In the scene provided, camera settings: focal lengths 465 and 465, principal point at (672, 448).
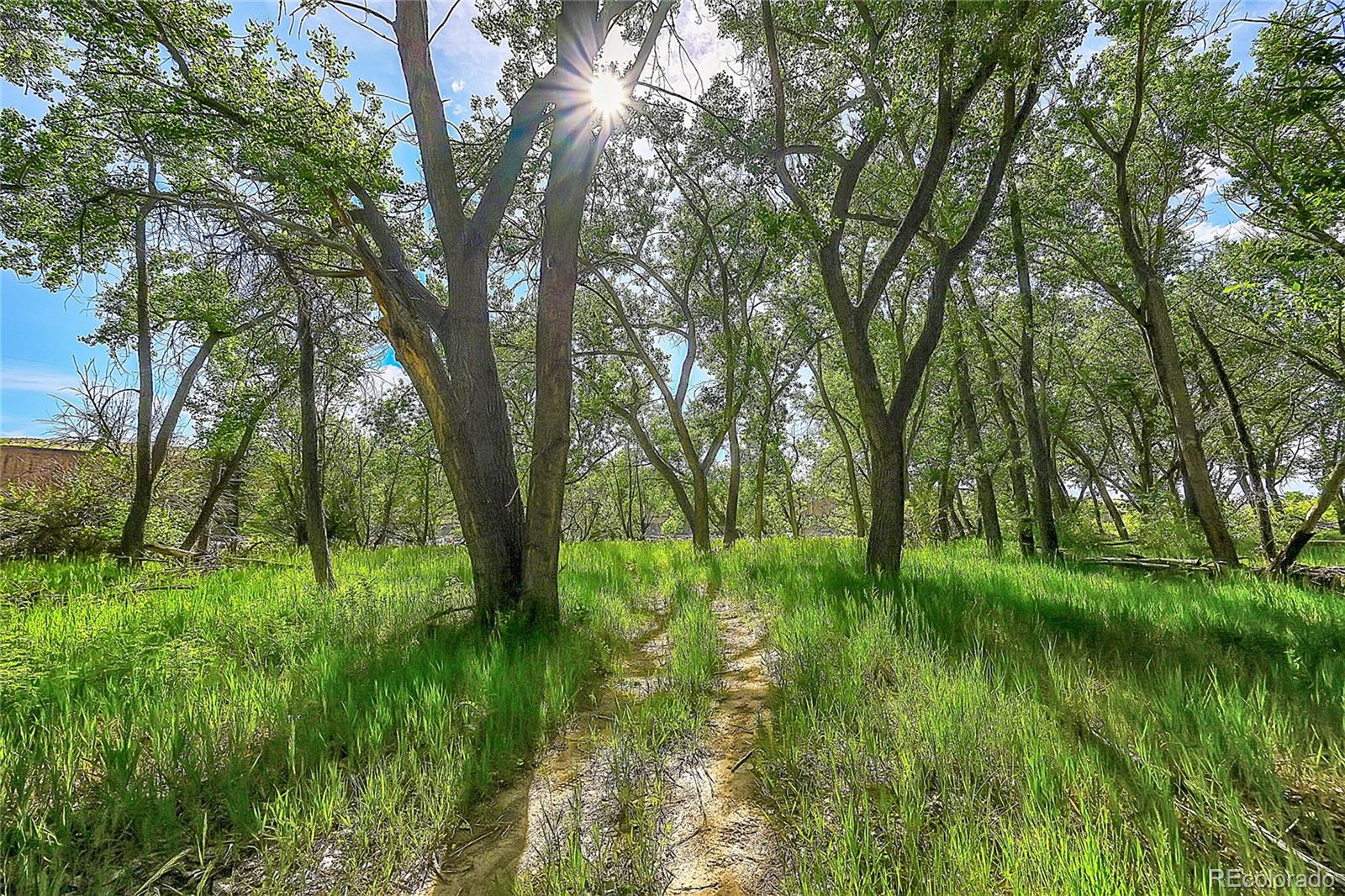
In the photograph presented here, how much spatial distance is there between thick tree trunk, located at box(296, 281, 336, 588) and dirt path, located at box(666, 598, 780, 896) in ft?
16.3

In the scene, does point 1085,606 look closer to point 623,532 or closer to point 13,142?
point 13,142

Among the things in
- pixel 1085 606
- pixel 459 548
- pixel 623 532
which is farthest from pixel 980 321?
pixel 623 532

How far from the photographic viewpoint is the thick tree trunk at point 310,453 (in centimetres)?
525

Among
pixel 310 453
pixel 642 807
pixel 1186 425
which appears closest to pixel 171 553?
pixel 310 453

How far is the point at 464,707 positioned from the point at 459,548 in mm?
8263

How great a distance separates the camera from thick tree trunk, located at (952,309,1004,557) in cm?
911

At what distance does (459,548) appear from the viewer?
10141mm

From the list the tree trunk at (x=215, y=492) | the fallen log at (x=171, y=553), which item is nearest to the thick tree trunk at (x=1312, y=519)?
the fallen log at (x=171, y=553)

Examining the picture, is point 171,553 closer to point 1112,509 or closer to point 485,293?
point 485,293

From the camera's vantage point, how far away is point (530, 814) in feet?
6.75

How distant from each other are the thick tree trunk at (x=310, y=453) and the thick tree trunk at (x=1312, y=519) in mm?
11351

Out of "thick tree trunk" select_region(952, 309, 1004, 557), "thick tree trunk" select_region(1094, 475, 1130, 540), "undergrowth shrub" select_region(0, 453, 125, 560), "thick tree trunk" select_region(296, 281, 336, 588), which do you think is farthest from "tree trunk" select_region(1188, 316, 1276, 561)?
"undergrowth shrub" select_region(0, 453, 125, 560)

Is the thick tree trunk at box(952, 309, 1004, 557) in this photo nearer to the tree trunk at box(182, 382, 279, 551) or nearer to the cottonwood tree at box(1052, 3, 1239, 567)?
the cottonwood tree at box(1052, 3, 1239, 567)

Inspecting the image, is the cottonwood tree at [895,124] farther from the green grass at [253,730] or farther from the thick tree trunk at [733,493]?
the thick tree trunk at [733,493]
